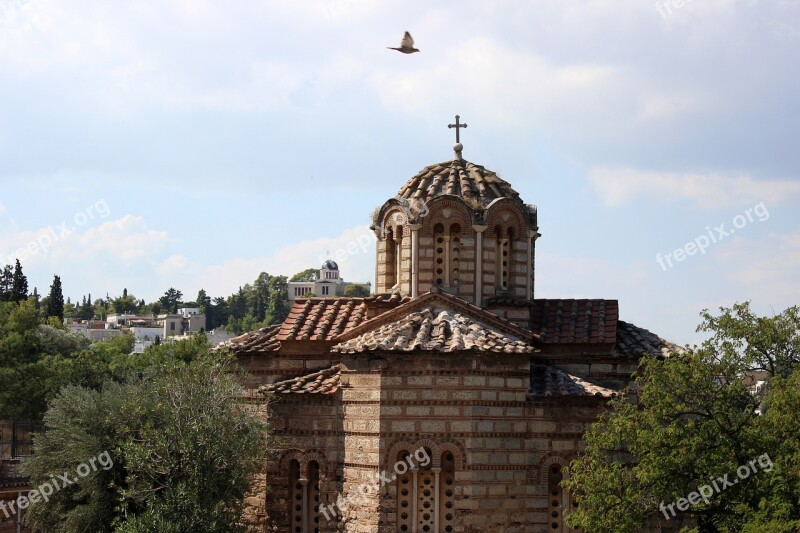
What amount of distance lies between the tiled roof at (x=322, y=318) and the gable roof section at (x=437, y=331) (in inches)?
40.0

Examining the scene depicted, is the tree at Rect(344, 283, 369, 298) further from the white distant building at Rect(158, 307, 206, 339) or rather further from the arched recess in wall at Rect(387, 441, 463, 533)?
the arched recess in wall at Rect(387, 441, 463, 533)

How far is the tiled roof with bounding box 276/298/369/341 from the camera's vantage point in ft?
88.8

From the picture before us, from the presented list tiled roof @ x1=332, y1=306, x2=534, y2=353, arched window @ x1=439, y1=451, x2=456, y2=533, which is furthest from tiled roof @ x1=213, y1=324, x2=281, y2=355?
arched window @ x1=439, y1=451, x2=456, y2=533

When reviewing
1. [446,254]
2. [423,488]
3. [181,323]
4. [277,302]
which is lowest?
[423,488]

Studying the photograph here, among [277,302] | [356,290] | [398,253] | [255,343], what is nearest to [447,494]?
[255,343]

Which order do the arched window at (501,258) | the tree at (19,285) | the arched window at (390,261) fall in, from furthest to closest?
the tree at (19,285) → the arched window at (390,261) → the arched window at (501,258)

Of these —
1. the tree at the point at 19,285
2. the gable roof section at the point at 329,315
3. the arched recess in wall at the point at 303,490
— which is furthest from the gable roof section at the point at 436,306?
the tree at the point at 19,285

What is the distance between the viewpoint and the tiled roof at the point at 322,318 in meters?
27.1

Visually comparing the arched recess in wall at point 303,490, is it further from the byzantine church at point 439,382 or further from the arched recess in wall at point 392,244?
the arched recess in wall at point 392,244

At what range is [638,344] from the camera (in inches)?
1071

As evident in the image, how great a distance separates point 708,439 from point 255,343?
11.6 metres

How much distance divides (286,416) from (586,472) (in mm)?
7034

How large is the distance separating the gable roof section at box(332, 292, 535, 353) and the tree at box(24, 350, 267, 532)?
290cm

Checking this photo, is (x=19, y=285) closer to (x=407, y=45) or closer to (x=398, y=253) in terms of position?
(x=398, y=253)
